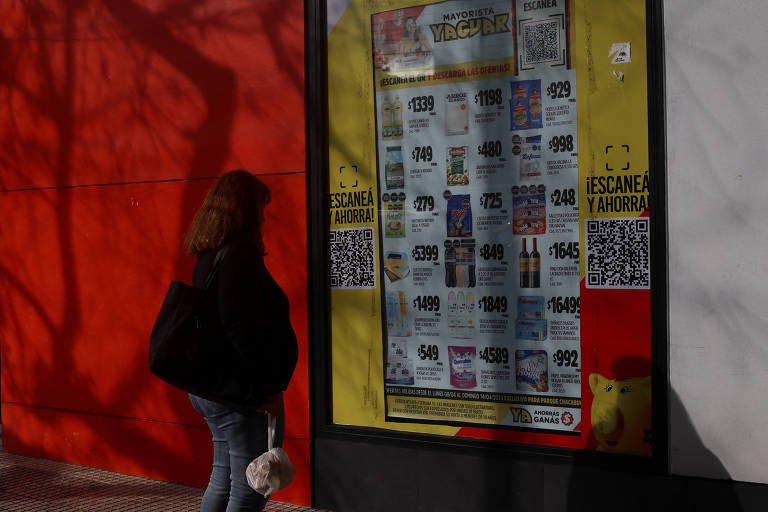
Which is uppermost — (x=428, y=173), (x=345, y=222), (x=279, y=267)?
(x=428, y=173)

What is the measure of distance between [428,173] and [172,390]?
255 centimetres

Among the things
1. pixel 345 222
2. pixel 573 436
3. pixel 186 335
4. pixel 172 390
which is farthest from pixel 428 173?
pixel 172 390

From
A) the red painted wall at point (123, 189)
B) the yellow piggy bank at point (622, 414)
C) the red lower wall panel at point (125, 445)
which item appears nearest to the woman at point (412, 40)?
the red painted wall at point (123, 189)

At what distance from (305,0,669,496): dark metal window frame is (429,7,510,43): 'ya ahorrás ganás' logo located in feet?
2.63

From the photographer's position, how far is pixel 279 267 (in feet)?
15.6

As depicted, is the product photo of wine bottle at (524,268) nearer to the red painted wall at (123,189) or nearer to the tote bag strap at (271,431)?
the red painted wall at (123,189)

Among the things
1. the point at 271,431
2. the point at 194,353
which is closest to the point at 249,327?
the point at 194,353

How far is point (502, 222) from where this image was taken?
4.11 metres

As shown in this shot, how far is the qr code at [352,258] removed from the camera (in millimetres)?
4500

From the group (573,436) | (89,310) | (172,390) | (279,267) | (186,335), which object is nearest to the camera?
(186,335)

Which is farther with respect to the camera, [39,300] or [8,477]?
[39,300]

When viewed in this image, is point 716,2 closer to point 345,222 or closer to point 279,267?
point 345,222

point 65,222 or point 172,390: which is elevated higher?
Answer: point 65,222

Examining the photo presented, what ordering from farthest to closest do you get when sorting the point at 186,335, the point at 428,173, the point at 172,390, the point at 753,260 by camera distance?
the point at 172,390 → the point at 428,173 → the point at 753,260 → the point at 186,335
